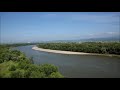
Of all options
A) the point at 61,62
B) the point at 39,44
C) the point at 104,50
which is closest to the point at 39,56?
the point at 39,44

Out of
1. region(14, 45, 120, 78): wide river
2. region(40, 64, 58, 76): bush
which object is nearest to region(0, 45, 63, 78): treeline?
region(40, 64, 58, 76): bush

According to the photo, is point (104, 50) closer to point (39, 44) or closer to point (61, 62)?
point (61, 62)

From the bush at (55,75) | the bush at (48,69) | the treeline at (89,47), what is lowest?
the bush at (55,75)

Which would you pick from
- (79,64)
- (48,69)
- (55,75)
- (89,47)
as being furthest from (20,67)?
(89,47)

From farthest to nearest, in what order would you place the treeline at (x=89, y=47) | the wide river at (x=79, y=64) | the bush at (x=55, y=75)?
the treeline at (x=89, y=47) < the wide river at (x=79, y=64) < the bush at (x=55, y=75)

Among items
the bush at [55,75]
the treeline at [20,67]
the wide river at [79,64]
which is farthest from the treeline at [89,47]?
the bush at [55,75]

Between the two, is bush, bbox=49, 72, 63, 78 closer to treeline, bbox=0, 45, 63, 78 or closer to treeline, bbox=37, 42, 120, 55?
treeline, bbox=0, 45, 63, 78

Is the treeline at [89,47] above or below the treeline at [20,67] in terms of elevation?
above

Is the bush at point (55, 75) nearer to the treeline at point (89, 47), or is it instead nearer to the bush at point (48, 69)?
the bush at point (48, 69)
